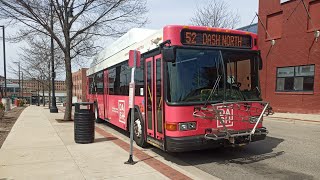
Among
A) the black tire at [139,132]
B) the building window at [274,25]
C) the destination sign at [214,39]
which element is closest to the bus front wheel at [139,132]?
the black tire at [139,132]

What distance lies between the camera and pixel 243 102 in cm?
676

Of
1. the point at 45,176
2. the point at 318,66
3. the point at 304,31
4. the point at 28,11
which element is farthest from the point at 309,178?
the point at 304,31

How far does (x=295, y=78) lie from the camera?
21.2 metres

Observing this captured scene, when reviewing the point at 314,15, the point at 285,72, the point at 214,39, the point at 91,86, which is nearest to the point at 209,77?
the point at 214,39

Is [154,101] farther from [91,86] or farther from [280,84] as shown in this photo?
[280,84]

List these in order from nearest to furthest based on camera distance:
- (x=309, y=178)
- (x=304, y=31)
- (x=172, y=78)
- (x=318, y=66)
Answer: (x=309, y=178) < (x=172, y=78) < (x=318, y=66) < (x=304, y=31)

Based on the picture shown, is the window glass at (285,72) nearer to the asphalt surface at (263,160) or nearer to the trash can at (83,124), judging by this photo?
the asphalt surface at (263,160)

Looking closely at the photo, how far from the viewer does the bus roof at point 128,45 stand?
7.54m

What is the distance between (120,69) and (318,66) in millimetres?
14420

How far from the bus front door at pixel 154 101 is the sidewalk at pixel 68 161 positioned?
594 millimetres

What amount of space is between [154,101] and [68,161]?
96.7 inches

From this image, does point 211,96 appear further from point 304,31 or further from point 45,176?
point 304,31

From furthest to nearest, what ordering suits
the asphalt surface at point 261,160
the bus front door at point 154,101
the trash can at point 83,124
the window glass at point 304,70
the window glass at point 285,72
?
the window glass at point 285,72 → the window glass at point 304,70 → the trash can at point 83,124 → the bus front door at point 154,101 → the asphalt surface at point 261,160

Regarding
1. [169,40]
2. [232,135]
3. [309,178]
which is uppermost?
[169,40]
